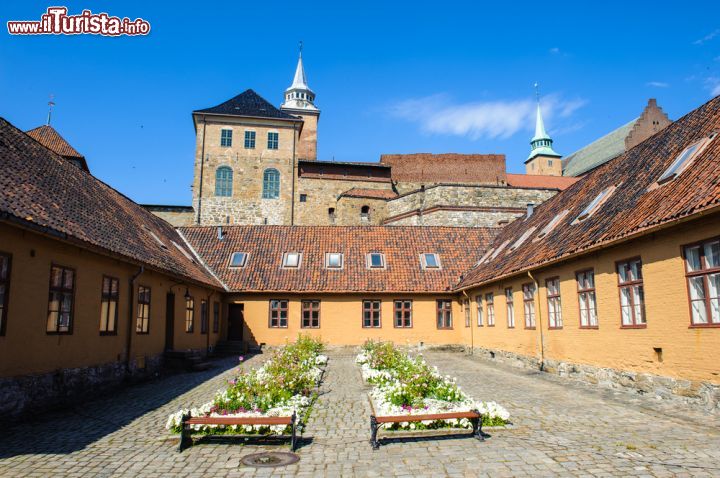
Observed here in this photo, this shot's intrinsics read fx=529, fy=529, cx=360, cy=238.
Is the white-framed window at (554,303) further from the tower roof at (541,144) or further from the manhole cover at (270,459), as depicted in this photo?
the tower roof at (541,144)

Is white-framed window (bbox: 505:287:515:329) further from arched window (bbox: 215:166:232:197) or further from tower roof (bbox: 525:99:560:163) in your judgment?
tower roof (bbox: 525:99:560:163)

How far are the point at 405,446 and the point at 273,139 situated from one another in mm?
40083

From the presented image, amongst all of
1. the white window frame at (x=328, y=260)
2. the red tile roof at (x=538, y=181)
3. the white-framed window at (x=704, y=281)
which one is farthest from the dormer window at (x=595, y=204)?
the red tile roof at (x=538, y=181)

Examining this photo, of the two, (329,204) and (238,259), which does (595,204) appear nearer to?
(238,259)

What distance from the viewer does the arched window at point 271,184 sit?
1752 inches

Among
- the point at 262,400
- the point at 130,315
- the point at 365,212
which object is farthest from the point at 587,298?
the point at 365,212

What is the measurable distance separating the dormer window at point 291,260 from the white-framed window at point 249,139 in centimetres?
2122

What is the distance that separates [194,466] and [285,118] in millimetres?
40625

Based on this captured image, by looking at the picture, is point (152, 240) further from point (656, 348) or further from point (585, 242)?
point (656, 348)

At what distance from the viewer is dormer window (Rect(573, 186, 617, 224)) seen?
1483cm

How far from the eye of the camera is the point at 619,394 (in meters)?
11.0

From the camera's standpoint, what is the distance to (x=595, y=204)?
49.5ft

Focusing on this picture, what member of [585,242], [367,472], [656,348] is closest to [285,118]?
[585,242]

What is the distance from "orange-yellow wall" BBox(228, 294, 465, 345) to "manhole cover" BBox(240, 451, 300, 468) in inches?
664
